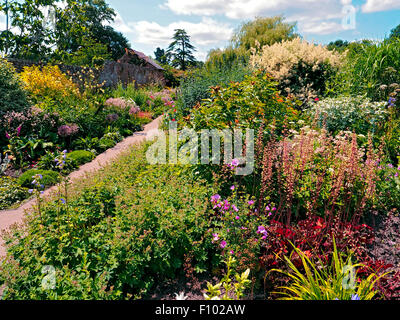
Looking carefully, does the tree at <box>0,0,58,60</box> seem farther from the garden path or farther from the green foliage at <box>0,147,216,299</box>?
the green foliage at <box>0,147,216,299</box>

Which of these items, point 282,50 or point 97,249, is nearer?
point 97,249

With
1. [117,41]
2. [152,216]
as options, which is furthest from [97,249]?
[117,41]

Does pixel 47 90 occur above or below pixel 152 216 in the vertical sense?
above

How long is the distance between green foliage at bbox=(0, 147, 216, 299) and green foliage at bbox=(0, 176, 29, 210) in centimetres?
216

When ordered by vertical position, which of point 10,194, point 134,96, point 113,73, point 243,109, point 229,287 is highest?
point 113,73

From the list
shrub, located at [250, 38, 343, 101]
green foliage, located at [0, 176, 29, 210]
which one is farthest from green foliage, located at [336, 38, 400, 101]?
green foliage, located at [0, 176, 29, 210]

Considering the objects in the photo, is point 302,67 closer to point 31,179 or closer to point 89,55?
point 31,179

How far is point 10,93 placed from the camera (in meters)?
6.98

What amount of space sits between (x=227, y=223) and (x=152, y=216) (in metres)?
0.74

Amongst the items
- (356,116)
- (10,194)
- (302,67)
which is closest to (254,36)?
(302,67)

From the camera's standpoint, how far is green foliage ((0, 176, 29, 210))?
462 centimetres

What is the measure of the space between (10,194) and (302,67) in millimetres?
8770
